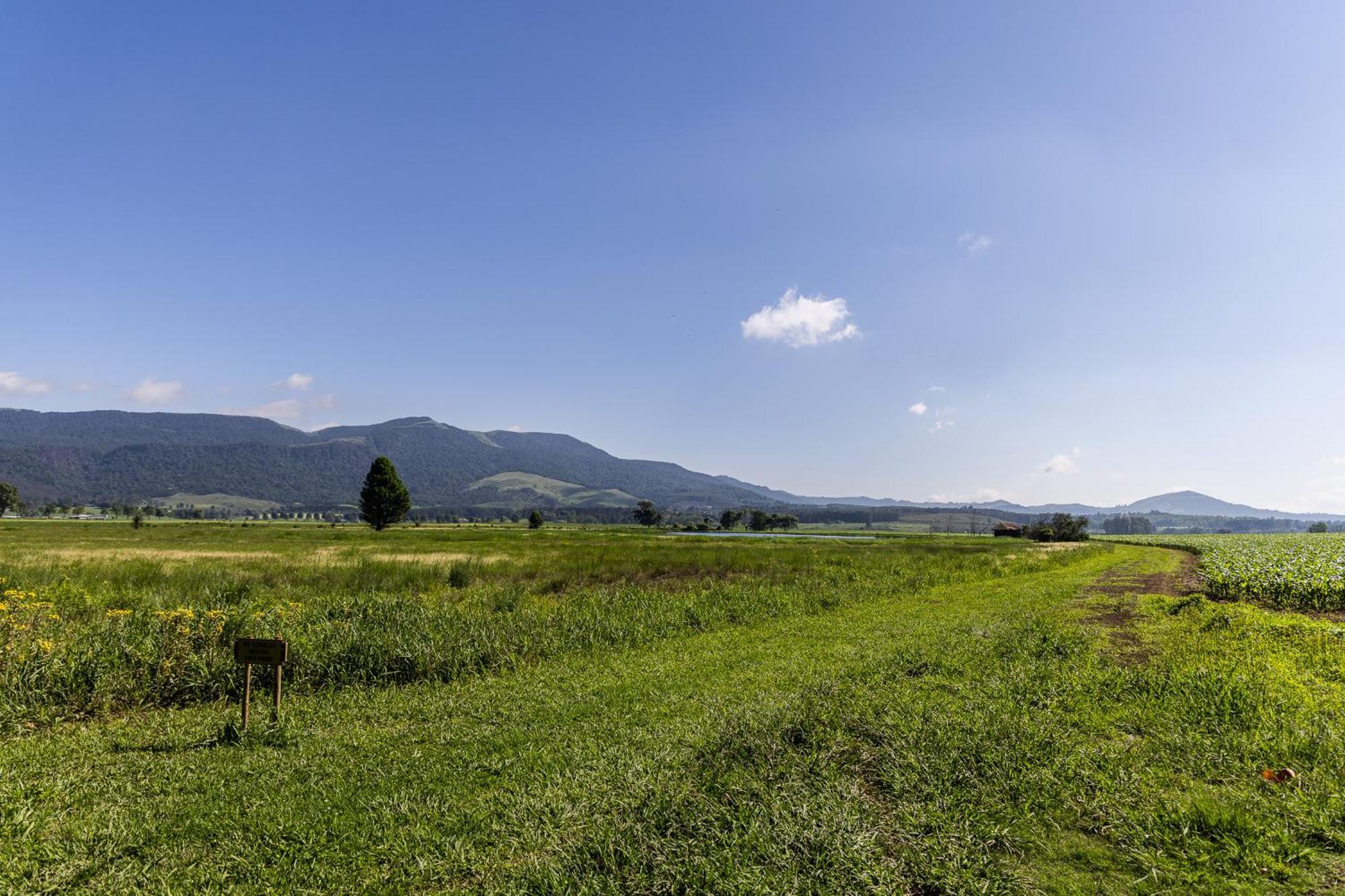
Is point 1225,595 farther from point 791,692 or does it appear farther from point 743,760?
point 743,760

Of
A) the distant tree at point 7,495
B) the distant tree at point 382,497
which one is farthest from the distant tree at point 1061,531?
the distant tree at point 7,495

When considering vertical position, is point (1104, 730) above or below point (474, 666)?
above

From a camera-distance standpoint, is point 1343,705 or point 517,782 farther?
point 1343,705

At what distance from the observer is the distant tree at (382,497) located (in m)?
80.6

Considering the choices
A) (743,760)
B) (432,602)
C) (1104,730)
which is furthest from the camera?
(432,602)

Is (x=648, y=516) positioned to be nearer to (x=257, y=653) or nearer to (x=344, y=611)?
(x=344, y=611)

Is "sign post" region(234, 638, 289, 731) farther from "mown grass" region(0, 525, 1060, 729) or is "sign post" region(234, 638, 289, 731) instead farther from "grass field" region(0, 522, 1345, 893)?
"mown grass" region(0, 525, 1060, 729)

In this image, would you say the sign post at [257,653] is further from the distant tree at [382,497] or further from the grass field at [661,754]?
the distant tree at [382,497]

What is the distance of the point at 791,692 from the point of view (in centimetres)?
948

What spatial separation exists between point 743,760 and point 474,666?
23.2ft

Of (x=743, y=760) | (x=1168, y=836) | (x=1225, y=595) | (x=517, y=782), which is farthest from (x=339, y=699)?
(x=1225, y=595)

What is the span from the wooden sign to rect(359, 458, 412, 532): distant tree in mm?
78245

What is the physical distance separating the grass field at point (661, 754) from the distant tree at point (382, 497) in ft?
228

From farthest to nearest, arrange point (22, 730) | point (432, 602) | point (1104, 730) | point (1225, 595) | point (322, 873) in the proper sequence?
point (1225, 595) → point (432, 602) → point (22, 730) → point (1104, 730) → point (322, 873)
